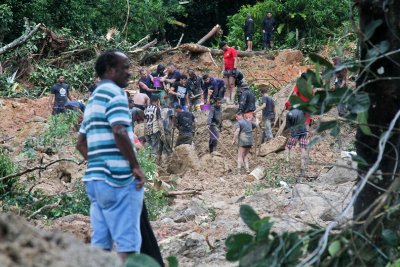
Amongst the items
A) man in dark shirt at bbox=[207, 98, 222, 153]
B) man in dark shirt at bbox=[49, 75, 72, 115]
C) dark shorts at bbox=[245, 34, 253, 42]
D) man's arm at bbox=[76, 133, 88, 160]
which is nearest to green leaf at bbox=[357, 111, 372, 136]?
man's arm at bbox=[76, 133, 88, 160]

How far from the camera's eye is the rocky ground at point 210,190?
3.42 m

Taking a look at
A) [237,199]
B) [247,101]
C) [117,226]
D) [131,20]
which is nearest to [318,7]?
[131,20]

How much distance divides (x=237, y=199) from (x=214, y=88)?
349 inches

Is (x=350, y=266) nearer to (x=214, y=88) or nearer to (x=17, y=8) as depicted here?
(x=214, y=88)

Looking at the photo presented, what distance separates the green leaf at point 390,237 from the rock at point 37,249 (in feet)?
5.48

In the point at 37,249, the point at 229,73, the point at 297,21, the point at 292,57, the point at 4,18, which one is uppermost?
the point at 4,18

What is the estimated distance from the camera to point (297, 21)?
30.3 meters

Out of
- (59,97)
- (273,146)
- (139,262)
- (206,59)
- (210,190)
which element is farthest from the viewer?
(206,59)

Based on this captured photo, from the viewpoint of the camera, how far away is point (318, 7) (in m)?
29.8

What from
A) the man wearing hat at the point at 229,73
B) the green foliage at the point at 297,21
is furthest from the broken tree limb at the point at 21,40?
the green foliage at the point at 297,21

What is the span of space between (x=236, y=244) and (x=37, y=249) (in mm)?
1342

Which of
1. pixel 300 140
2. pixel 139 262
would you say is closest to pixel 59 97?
pixel 300 140

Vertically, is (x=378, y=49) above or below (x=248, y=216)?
above

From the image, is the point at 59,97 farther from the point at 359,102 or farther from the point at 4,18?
the point at 359,102
